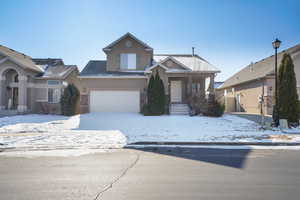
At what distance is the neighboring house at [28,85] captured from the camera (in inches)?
687

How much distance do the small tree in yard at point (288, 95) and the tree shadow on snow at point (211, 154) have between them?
19.0ft

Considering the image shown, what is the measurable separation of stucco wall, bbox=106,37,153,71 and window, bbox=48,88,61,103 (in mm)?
5762

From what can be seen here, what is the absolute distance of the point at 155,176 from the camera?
13.7 ft

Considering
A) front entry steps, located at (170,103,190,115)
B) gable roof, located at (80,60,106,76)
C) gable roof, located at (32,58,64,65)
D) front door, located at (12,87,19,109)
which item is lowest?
front entry steps, located at (170,103,190,115)

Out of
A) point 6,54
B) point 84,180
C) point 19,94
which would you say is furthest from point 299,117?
point 6,54

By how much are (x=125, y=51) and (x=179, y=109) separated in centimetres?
780

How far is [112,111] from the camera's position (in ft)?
56.2

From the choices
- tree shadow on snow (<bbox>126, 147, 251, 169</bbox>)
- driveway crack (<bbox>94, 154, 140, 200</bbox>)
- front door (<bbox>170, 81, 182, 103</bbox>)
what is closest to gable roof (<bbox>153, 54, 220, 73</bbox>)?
front door (<bbox>170, 81, 182, 103</bbox>)

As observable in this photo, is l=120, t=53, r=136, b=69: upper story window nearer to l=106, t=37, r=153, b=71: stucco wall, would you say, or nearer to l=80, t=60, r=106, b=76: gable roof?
l=106, t=37, r=153, b=71: stucco wall

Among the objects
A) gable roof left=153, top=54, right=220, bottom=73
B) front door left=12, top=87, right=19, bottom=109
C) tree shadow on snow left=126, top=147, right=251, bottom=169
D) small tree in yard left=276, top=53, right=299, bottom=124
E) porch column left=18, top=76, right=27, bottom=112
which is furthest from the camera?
front door left=12, top=87, right=19, bottom=109

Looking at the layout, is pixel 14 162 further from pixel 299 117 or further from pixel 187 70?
pixel 187 70

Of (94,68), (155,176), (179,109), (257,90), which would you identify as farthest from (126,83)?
(155,176)

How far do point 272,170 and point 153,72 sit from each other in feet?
42.3

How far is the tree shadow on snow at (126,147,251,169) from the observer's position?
5.14m
